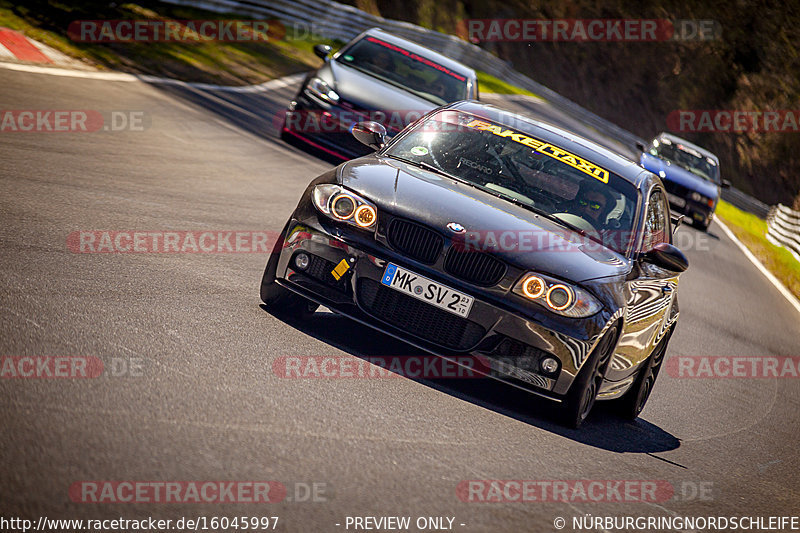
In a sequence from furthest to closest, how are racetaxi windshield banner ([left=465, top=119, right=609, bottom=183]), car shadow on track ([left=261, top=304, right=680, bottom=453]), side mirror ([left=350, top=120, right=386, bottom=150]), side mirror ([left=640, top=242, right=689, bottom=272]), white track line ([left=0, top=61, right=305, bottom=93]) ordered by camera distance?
1. white track line ([left=0, top=61, right=305, bottom=93])
2. side mirror ([left=350, top=120, right=386, bottom=150])
3. racetaxi windshield banner ([left=465, top=119, right=609, bottom=183])
4. side mirror ([left=640, top=242, right=689, bottom=272])
5. car shadow on track ([left=261, top=304, right=680, bottom=453])

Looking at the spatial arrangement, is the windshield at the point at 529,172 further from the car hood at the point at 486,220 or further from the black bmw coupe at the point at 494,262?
the car hood at the point at 486,220

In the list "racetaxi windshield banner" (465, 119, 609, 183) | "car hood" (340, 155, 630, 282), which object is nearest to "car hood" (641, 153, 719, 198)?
"racetaxi windshield banner" (465, 119, 609, 183)

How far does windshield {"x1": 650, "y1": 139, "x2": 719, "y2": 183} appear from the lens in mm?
23844

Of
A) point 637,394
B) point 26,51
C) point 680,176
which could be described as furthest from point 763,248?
point 637,394

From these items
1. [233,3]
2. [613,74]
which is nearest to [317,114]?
[233,3]

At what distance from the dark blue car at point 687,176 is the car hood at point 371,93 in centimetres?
911

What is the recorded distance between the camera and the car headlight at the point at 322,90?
43.8 ft

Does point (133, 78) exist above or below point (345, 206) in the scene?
below

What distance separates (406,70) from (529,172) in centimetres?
837

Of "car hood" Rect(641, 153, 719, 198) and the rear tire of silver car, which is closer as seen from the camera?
the rear tire of silver car

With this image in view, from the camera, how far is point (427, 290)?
557 centimetres

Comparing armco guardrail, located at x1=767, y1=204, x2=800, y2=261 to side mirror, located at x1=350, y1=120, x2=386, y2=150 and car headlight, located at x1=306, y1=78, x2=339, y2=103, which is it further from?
side mirror, located at x1=350, y1=120, x2=386, y2=150

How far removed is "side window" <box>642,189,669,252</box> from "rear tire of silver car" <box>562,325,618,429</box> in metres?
0.96

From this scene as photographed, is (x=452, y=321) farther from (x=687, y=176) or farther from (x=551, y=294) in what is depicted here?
(x=687, y=176)
